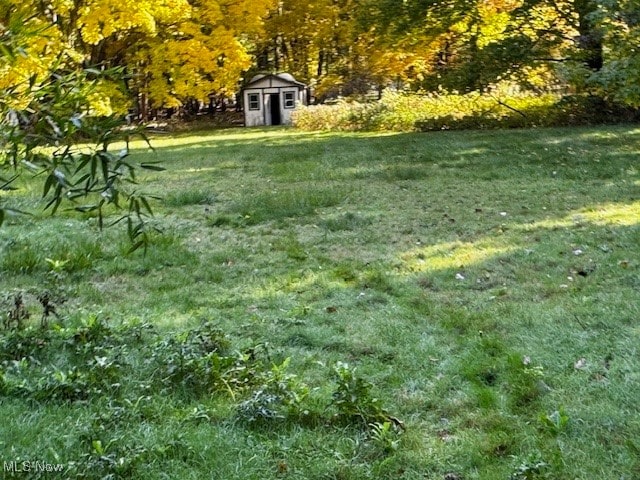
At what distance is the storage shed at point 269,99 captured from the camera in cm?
2658

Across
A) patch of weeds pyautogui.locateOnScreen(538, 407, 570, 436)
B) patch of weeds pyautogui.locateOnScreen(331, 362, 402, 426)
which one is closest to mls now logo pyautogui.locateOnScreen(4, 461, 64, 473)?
patch of weeds pyautogui.locateOnScreen(331, 362, 402, 426)

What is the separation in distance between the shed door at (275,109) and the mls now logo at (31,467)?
83.3 feet

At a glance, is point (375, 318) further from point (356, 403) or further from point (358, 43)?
point (358, 43)

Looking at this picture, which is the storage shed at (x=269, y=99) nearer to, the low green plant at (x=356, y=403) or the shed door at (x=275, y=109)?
the shed door at (x=275, y=109)

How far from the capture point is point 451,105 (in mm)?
16875

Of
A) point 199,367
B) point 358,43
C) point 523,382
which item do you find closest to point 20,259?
point 199,367

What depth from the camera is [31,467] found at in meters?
2.10

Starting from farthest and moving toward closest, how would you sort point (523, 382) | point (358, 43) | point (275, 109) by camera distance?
point (275, 109)
point (358, 43)
point (523, 382)

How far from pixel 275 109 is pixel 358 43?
472 centimetres

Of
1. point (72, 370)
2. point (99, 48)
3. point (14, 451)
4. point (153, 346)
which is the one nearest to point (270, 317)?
point (153, 346)

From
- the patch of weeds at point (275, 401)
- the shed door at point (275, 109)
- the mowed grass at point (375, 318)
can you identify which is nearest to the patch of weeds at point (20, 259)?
the mowed grass at point (375, 318)

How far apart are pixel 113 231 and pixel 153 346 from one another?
10.2 feet

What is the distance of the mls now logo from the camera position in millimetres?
2086

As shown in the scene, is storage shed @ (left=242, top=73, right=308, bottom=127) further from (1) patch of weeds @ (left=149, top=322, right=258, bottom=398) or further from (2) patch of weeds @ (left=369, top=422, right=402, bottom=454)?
(2) patch of weeds @ (left=369, top=422, right=402, bottom=454)
